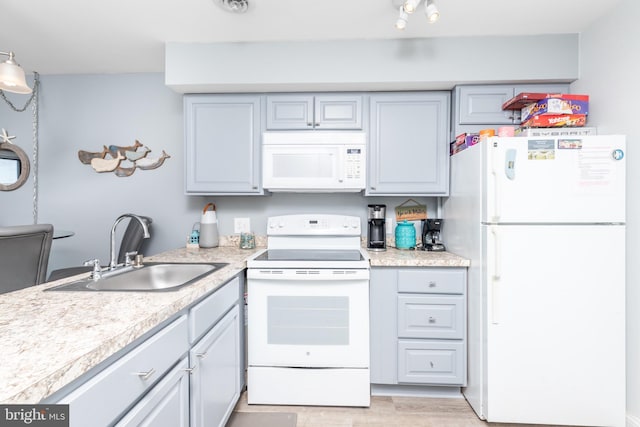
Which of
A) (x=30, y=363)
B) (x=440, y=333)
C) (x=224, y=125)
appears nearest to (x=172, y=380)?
(x=30, y=363)

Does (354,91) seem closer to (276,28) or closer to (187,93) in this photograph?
(276,28)

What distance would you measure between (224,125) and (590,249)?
2.30m

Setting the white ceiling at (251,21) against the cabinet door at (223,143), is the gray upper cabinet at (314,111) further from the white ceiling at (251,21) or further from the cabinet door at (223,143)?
the white ceiling at (251,21)

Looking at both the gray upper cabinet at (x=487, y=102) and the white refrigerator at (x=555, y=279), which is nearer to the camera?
the white refrigerator at (x=555, y=279)

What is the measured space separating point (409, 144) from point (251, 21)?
1.26m

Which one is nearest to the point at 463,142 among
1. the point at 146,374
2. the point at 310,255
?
the point at 310,255

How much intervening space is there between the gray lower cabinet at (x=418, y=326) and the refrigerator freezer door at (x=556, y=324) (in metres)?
0.25

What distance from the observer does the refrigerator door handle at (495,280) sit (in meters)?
1.66

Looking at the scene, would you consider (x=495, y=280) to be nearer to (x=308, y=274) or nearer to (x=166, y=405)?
(x=308, y=274)

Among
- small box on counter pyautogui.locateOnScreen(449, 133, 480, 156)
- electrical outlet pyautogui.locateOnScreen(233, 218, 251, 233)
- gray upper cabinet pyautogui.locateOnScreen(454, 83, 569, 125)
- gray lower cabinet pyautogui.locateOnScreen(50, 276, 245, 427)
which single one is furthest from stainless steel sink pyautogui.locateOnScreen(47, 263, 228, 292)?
gray upper cabinet pyautogui.locateOnScreen(454, 83, 569, 125)

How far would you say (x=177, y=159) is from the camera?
8.68 ft

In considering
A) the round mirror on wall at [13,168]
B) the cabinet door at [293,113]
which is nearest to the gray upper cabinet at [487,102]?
the cabinet door at [293,113]

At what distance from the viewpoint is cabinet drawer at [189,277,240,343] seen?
125 centimetres

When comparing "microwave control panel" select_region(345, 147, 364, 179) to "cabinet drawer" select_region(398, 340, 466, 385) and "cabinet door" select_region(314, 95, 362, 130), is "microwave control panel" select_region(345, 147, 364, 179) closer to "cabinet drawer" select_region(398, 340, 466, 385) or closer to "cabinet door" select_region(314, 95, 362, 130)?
"cabinet door" select_region(314, 95, 362, 130)
